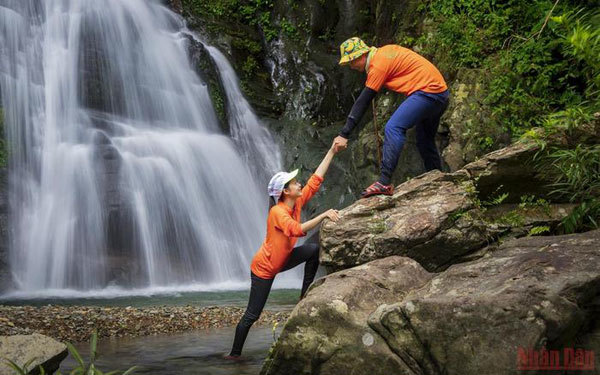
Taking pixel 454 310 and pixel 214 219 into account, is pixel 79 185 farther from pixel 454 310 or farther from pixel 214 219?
pixel 454 310

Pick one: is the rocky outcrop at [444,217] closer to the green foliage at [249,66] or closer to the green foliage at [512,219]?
the green foliage at [512,219]

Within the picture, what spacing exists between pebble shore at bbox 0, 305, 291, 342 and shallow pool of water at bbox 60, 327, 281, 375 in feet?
0.97

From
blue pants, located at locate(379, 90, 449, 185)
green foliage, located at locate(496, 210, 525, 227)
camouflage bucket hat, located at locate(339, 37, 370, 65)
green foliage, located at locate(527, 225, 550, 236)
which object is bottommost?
green foliage, located at locate(527, 225, 550, 236)

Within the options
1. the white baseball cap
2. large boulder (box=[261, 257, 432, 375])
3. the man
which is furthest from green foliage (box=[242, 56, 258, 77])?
large boulder (box=[261, 257, 432, 375])

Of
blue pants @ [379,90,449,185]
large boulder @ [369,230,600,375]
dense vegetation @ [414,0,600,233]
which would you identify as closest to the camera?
large boulder @ [369,230,600,375]

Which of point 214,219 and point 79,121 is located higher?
point 79,121

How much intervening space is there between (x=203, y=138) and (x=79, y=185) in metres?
3.12

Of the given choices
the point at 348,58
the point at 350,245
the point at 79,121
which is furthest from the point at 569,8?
the point at 79,121

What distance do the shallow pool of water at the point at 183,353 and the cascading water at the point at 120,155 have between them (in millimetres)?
3676

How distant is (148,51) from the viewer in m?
14.2

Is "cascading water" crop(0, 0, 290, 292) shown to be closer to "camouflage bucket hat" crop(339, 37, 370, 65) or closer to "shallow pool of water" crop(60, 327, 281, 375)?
"shallow pool of water" crop(60, 327, 281, 375)

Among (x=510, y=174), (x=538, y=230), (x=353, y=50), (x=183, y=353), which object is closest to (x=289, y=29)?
(x=353, y=50)

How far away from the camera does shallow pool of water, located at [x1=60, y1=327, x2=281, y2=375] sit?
4.84 m

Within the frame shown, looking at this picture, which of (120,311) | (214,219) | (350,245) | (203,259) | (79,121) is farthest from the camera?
(79,121)
